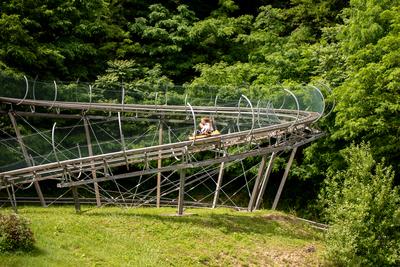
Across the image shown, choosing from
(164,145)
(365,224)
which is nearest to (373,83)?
(365,224)

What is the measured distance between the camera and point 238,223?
76.5ft

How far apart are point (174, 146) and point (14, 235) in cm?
719

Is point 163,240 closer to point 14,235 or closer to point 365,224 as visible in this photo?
point 14,235

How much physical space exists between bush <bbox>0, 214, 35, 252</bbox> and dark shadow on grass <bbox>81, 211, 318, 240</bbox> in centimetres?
515

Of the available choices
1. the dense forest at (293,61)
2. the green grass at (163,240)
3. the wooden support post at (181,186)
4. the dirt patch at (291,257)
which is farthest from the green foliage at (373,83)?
the wooden support post at (181,186)

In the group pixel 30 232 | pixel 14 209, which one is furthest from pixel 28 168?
pixel 30 232

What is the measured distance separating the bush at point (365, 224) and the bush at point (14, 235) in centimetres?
1053

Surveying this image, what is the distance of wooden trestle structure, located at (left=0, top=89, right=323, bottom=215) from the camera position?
71.1ft

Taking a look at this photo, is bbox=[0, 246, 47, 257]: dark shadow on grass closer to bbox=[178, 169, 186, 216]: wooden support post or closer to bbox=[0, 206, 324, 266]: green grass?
bbox=[0, 206, 324, 266]: green grass

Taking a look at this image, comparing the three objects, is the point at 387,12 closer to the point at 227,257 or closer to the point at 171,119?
the point at 171,119

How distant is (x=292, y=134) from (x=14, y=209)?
11.6 m

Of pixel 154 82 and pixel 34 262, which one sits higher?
pixel 154 82

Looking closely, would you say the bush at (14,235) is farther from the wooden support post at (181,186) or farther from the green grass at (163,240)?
the wooden support post at (181,186)

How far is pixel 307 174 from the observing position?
3067cm
